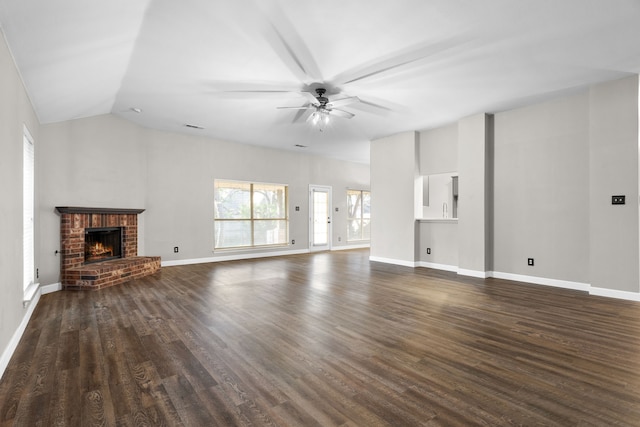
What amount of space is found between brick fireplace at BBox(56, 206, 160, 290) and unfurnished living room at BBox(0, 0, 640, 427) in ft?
0.13

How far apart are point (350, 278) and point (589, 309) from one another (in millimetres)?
3072

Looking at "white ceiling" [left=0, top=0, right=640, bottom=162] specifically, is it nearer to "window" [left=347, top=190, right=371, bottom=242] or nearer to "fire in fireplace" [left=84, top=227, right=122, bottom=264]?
"fire in fireplace" [left=84, top=227, right=122, bottom=264]

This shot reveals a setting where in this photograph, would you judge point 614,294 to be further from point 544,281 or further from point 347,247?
point 347,247

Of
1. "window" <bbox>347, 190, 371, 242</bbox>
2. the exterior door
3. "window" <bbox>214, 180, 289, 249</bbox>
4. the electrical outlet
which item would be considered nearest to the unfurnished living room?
the electrical outlet

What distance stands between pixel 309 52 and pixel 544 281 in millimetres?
4735

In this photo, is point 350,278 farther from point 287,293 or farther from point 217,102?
point 217,102

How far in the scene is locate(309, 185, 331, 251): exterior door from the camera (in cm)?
900

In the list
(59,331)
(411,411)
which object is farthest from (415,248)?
(59,331)

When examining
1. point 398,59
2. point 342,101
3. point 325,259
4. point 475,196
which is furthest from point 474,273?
point 398,59

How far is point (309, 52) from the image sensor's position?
3.29 meters

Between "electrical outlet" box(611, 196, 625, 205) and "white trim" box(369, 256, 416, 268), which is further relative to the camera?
"white trim" box(369, 256, 416, 268)

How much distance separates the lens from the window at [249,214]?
7.53 metres

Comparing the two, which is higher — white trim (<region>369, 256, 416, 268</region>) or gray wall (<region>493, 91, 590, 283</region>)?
gray wall (<region>493, 91, 590, 283</region>)

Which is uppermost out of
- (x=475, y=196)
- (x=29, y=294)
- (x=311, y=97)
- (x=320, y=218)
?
(x=311, y=97)
